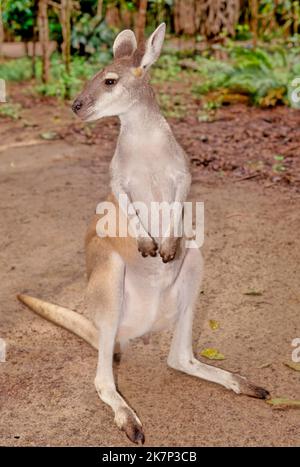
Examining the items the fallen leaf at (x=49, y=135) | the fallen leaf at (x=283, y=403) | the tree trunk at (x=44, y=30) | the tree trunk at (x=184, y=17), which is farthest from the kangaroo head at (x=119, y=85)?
the tree trunk at (x=184, y=17)

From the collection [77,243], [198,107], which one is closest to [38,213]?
[77,243]

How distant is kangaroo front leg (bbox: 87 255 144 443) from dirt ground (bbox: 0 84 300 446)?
0.09m

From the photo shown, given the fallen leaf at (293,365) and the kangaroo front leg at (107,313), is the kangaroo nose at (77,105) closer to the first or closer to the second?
the kangaroo front leg at (107,313)

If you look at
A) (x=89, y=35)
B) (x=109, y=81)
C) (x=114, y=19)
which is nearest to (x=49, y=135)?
(x=109, y=81)

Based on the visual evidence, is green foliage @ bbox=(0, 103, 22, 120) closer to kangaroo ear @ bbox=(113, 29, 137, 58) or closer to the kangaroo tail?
the kangaroo tail

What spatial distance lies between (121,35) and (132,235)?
2.65ft

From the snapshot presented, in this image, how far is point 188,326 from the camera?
2.85 metres

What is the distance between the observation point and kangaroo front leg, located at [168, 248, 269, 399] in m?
2.85
